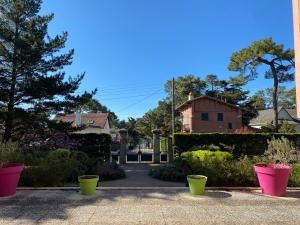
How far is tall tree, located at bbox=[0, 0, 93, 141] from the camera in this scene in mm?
14258

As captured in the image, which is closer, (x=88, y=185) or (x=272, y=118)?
(x=88, y=185)

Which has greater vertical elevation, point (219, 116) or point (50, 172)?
point (219, 116)

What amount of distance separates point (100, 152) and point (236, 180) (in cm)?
1120

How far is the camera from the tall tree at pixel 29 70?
1426cm

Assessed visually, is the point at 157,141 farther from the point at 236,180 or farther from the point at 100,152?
the point at 236,180

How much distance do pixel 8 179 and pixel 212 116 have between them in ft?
105

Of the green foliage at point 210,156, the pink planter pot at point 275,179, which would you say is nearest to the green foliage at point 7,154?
the green foliage at point 210,156

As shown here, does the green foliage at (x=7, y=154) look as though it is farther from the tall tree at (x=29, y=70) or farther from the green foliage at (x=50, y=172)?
the tall tree at (x=29, y=70)

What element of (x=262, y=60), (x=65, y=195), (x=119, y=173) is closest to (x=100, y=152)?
(x=119, y=173)

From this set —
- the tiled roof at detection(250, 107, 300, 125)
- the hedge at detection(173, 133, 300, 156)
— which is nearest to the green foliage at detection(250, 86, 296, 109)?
the tiled roof at detection(250, 107, 300, 125)

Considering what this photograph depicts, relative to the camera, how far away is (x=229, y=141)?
18062mm

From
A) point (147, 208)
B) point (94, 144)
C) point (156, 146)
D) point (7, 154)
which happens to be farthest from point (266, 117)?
point (7, 154)

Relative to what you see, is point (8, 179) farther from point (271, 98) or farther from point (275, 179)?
point (271, 98)

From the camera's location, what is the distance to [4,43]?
1508 centimetres
